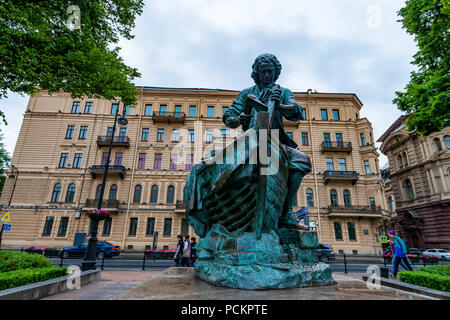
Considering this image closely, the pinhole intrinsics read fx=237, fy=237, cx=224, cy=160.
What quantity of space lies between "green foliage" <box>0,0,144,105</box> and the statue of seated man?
7.89m

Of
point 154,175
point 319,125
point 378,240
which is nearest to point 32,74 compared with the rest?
point 154,175

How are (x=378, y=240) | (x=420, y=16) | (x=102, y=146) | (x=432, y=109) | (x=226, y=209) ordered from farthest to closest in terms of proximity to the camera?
1. (x=102, y=146)
2. (x=378, y=240)
3. (x=420, y=16)
4. (x=432, y=109)
5. (x=226, y=209)

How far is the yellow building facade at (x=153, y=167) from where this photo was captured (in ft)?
83.2

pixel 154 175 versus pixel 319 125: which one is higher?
pixel 319 125

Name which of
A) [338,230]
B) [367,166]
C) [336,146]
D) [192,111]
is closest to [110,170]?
[192,111]

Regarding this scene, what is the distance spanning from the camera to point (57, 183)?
2673 centimetres

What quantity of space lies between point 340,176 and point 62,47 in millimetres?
27806

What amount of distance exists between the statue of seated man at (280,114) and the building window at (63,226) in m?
28.1

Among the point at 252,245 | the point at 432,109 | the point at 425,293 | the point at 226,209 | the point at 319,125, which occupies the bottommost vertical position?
the point at 425,293

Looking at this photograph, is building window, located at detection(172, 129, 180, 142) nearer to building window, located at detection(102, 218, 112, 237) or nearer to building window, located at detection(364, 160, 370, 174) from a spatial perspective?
building window, located at detection(102, 218, 112, 237)

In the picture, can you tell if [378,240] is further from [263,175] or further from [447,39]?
[263,175]

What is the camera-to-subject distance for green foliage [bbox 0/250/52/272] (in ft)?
16.0

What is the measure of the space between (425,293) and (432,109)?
947 cm

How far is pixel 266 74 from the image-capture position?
404cm
